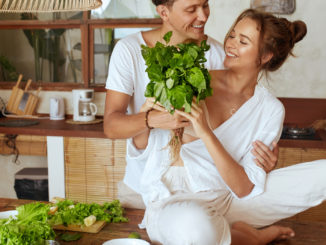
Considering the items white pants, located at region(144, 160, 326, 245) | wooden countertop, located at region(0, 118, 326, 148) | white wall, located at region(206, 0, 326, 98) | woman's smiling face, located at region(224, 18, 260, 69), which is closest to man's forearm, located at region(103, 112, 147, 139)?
white pants, located at region(144, 160, 326, 245)

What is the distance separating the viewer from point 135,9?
132 inches

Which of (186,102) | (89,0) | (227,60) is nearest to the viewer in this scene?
(89,0)

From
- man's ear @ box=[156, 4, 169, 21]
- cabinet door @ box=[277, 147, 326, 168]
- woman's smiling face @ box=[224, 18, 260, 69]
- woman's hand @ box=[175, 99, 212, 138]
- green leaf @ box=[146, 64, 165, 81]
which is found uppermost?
man's ear @ box=[156, 4, 169, 21]

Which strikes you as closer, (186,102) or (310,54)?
(186,102)

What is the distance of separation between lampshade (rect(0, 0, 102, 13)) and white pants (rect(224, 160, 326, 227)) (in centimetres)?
106

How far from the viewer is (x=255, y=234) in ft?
5.83

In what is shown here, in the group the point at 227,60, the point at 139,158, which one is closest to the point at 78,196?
the point at 139,158

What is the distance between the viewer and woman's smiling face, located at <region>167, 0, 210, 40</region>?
179 cm

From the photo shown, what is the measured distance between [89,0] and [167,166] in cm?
84

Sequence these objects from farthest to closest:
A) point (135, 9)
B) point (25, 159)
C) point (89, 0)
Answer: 1. point (25, 159)
2. point (135, 9)
3. point (89, 0)

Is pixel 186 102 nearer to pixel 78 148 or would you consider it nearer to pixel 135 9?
pixel 78 148

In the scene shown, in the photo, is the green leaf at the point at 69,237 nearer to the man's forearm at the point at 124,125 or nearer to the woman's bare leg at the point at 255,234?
the man's forearm at the point at 124,125

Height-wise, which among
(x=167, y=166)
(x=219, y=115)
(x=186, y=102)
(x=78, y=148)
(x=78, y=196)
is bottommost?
(x=78, y=196)

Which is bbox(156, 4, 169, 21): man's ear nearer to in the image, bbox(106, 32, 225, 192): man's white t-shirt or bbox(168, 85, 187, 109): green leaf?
bbox(106, 32, 225, 192): man's white t-shirt
